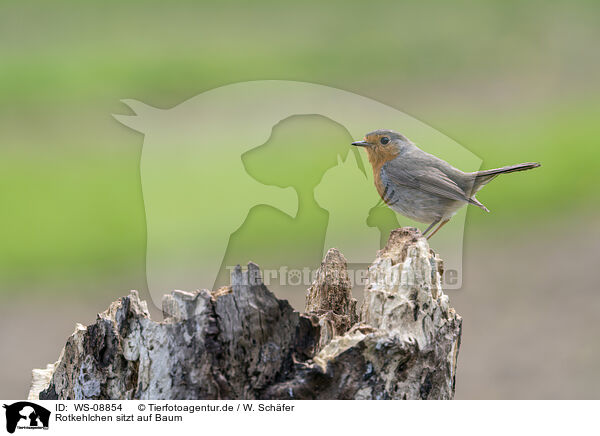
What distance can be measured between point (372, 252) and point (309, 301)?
304cm

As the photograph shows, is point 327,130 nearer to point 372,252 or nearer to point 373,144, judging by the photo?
point 372,252

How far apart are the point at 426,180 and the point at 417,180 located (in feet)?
0.22

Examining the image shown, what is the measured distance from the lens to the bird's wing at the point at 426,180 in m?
5.09

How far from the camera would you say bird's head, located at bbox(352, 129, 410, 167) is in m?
5.32

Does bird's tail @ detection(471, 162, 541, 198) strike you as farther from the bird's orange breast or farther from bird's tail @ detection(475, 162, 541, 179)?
the bird's orange breast

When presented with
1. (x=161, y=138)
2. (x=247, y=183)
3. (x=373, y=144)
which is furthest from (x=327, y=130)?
(x=373, y=144)

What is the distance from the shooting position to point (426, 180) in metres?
5.16

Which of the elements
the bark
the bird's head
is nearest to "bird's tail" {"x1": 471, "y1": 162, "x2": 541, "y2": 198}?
the bird's head

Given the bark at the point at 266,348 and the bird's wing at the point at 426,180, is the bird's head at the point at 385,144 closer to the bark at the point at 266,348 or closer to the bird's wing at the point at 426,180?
the bird's wing at the point at 426,180
